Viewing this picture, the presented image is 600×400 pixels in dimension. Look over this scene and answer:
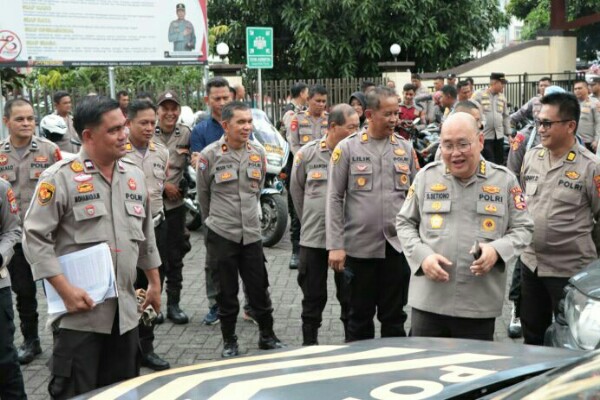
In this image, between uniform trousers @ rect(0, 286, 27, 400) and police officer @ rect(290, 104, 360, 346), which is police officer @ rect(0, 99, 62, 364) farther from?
police officer @ rect(290, 104, 360, 346)

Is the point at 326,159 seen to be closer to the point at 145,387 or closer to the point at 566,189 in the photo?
the point at 566,189

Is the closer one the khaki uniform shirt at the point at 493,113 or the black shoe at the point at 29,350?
the black shoe at the point at 29,350

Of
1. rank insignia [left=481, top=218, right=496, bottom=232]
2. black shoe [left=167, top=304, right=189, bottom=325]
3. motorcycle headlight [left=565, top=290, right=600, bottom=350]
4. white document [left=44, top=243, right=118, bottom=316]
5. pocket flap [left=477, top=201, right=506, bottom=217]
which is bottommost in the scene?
black shoe [left=167, top=304, right=189, bottom=325]

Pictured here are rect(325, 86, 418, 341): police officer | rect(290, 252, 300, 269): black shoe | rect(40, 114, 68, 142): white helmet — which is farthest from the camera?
rect(290, 252, 300, 269): black shoe

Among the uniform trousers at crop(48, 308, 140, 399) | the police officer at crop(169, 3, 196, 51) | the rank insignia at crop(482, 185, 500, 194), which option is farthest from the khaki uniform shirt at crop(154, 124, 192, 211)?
the police officer at crop(169, 3, 196, 51)

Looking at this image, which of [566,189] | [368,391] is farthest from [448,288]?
[368,391]

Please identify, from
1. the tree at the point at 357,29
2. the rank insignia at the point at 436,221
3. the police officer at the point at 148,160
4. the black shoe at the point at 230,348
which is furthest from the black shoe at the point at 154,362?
the tree at the point at 357,29

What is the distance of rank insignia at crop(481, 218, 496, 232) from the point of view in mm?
3932

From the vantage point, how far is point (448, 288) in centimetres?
395

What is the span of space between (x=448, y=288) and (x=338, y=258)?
4.08 ft

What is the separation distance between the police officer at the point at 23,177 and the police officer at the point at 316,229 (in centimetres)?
215

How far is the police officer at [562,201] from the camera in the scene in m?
4.58

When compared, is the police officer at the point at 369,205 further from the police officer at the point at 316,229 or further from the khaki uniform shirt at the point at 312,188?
the khaki uniform shirt at the point at 312,188

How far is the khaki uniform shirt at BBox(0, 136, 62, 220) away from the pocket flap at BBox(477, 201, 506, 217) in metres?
3.63
